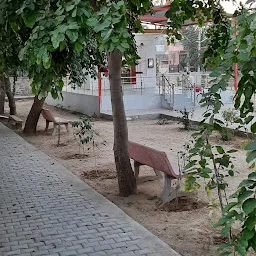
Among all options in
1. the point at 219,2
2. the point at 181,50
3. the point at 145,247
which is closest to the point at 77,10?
the point at 145,247

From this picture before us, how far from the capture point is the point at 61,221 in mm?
5074

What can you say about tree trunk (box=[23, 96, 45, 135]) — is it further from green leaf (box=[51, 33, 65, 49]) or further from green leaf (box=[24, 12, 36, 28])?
green leaf (box=[51, 33, 65, 49])

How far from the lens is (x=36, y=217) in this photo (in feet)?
17.3

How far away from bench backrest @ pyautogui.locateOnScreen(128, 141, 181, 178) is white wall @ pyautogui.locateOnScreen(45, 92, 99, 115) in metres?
10.9

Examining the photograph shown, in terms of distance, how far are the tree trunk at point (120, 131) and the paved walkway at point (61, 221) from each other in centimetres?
48

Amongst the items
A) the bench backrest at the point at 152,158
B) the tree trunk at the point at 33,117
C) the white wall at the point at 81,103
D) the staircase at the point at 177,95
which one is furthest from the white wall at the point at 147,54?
the bench backrest at the point at 152,158

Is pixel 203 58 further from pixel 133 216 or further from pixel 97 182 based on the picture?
pixel 97 182

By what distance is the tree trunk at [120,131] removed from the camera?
6.09 metres

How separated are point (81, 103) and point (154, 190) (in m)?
13.9

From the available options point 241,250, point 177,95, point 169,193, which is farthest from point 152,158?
point 177,95

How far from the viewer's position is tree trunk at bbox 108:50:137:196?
609cm

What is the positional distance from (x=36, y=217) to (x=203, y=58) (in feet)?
9.35

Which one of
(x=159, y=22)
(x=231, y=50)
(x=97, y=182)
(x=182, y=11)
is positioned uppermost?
(x=159, y=22)

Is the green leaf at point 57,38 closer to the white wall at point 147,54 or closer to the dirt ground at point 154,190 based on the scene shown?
the dirt ground at point 154,190
